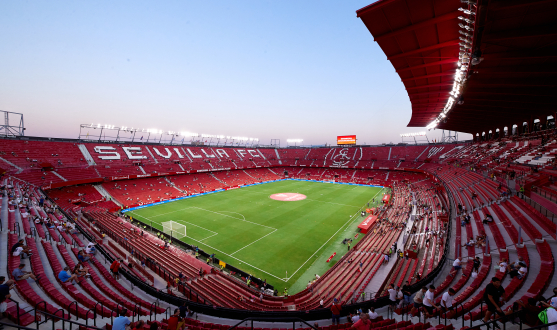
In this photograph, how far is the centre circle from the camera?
4235 cm

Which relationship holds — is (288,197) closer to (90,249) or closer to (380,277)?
(380,277)

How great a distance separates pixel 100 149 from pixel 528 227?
61.8 meters

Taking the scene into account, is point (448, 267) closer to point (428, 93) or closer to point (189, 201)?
point (428, 93)

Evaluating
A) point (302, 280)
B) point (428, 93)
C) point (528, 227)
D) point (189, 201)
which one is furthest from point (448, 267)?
point (189, 201)

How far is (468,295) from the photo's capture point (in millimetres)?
8984

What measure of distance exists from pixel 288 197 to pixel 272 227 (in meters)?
16.2

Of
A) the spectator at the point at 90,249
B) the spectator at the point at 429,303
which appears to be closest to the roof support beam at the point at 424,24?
the spectator at the point at 429,303

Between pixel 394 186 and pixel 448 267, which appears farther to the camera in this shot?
pixel 394 186

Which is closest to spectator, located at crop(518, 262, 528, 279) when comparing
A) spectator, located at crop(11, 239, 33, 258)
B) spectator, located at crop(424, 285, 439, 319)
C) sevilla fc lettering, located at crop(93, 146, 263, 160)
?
spectator, located at crop(424, 285, 439, 319)

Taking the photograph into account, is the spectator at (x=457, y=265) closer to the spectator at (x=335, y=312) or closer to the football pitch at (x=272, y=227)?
the spectator at (x=335, y=312)

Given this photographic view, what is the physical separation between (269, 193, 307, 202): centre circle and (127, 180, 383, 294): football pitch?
3.79 ft

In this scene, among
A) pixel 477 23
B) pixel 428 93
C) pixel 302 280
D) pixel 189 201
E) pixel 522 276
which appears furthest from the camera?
pixel 189 201

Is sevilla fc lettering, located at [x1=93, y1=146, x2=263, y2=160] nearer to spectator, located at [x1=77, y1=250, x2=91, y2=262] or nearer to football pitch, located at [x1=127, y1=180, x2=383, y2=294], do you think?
football pitch, located at [x1=127, y1=180, x2=383, y2=294]

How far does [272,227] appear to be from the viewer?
92.3 ft
